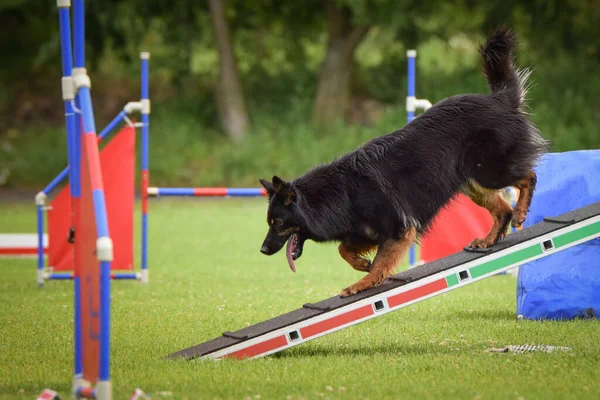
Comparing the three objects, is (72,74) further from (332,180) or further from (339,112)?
(339,112)

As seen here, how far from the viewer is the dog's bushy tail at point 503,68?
5781 millimetres

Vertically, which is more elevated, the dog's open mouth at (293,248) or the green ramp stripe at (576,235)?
the dog's open mouth at (293,248)

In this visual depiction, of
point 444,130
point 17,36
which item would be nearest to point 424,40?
point 17,36

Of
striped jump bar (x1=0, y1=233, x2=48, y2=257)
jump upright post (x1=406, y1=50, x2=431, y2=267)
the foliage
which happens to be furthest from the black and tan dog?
the foliage

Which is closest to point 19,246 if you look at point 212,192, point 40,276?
point 40,276

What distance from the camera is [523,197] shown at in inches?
230

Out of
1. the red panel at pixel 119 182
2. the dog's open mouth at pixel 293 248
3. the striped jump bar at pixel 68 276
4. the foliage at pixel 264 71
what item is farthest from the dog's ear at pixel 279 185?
the foliage at pixel 264 71

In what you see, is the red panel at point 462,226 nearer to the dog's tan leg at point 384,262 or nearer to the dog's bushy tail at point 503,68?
the dog's bushy tail at point 503,68

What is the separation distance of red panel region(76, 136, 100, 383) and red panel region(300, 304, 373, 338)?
4.98 ft

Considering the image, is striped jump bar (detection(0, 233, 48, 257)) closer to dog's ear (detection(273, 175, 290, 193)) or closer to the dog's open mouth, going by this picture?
the dog's open mouth

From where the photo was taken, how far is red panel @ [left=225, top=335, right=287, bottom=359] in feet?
16.1

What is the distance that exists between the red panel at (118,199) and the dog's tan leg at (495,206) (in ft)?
12.7

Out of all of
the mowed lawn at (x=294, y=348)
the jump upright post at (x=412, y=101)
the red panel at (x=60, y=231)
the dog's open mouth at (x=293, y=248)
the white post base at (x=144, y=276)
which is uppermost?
the jump upright post at (x=412, y=101)

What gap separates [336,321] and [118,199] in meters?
4.07
